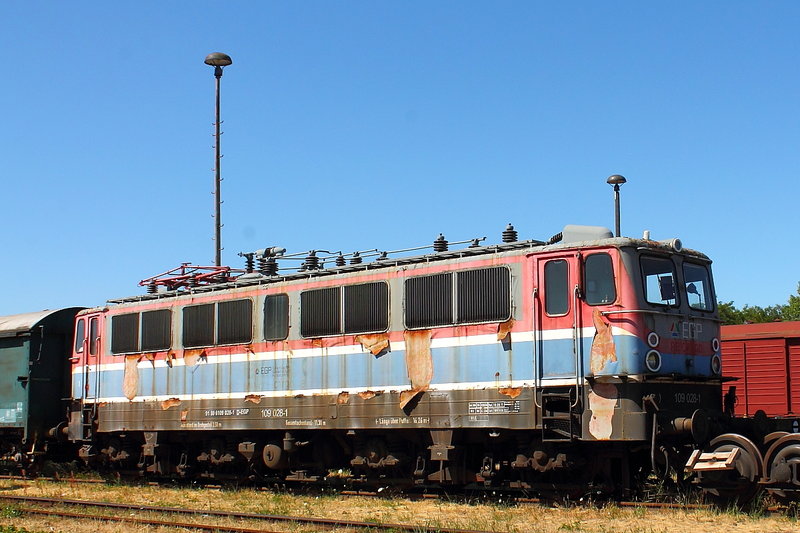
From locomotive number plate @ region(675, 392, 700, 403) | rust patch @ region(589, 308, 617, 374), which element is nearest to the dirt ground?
locomotive number plate @ region(675, 392, 700, 403)

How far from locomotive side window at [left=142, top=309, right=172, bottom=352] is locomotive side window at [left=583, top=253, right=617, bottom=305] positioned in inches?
387

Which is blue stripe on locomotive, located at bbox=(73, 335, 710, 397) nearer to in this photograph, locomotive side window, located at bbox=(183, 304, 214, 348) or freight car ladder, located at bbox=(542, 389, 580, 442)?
freight car ladder, located at bbox=(542, 389, 580, 442)

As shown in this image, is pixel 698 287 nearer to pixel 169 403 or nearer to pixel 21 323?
pixel 169 403

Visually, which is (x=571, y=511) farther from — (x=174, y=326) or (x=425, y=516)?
(x=174, y=326)

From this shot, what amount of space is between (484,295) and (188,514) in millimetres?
5938

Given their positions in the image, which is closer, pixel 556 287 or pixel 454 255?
pixel 556 287

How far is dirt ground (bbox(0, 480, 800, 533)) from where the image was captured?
13031mm

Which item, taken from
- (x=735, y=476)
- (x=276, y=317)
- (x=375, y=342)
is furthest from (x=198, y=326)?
(x=735, y=476)

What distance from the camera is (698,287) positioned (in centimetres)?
1558

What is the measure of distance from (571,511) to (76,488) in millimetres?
11231

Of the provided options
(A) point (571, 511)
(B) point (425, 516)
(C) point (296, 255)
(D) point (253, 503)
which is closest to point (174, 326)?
(C) point (296, 255)

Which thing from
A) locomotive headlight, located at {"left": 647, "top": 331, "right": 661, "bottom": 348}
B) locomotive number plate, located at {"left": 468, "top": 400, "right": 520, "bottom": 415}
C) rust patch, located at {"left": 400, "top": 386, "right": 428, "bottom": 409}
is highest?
locomotive headlight, located at {"left": 647, "top": 331, "right": 661, "bottom": 348}

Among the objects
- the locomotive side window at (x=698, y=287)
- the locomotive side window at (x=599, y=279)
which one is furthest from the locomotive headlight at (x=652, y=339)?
the locomotive side window at (x=698, y=287)

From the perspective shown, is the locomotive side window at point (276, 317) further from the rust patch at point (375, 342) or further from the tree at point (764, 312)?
the tree at point (764, 312)
